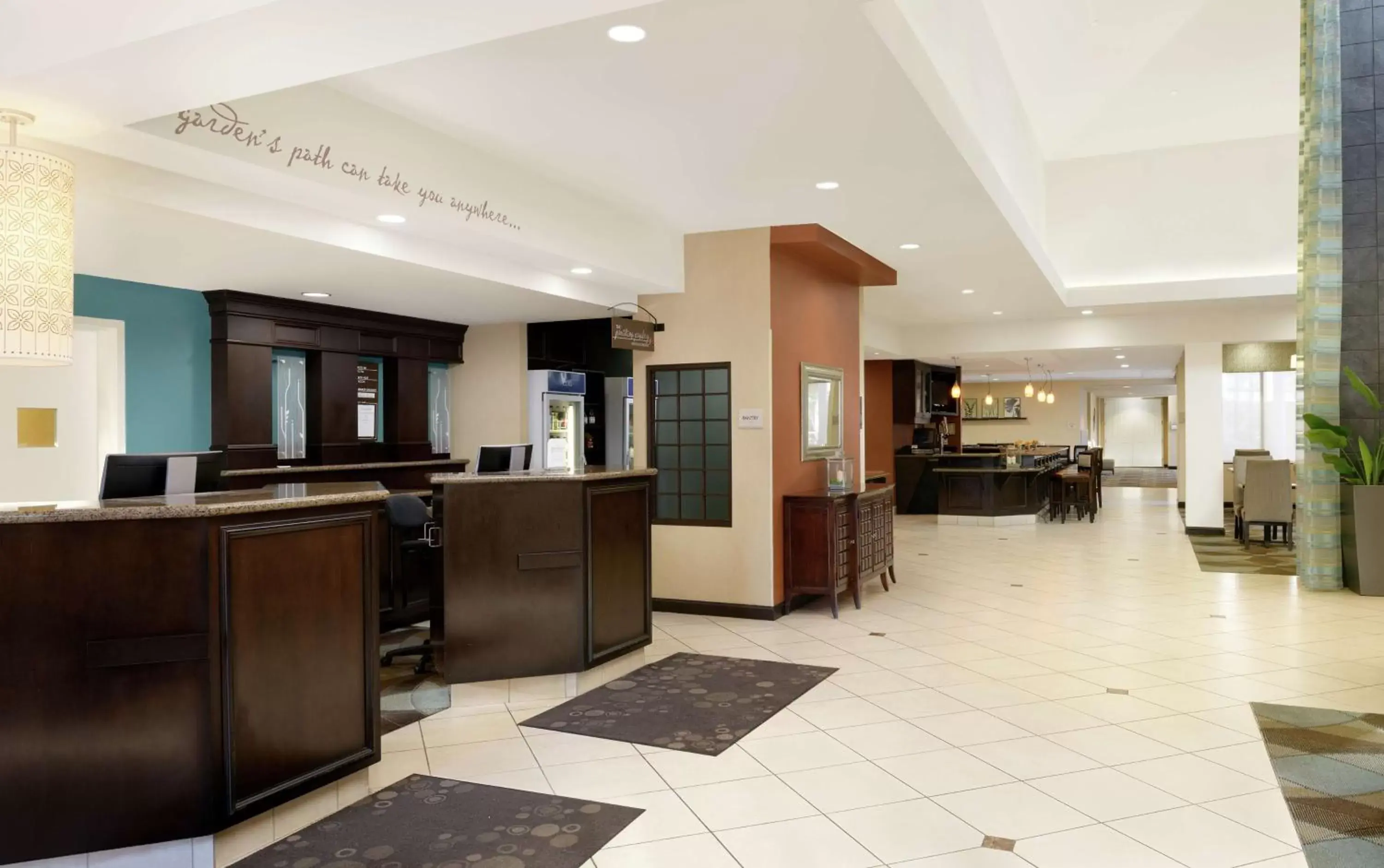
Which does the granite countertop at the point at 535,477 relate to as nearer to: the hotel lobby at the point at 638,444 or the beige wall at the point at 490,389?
Answer: the hotel lobby at the point at 638,444

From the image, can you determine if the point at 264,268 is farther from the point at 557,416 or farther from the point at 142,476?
the point at 557,416

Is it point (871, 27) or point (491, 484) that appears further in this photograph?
point (491, 484)

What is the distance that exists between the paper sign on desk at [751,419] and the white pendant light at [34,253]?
4501 mm

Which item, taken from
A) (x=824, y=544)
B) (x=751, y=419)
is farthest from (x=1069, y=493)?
(x=751, y=419)

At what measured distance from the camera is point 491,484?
468cm

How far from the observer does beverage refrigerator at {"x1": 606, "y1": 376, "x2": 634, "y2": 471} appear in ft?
36.7

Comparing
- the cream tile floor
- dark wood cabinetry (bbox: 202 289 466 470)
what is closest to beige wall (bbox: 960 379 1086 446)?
the cream tile floor

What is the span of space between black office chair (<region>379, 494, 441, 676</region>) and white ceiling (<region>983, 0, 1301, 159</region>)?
17.6ft

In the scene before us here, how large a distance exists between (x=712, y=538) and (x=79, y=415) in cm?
472

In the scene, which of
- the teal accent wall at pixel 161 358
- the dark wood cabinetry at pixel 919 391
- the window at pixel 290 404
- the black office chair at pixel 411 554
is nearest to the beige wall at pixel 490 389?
the window at pixel 290 404

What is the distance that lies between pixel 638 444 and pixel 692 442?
1.58 ft

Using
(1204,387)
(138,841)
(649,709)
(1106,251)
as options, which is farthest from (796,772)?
(1204,387)

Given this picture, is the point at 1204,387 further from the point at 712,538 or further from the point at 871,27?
the point at 871,27

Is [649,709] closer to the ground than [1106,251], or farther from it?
closer to the ground
